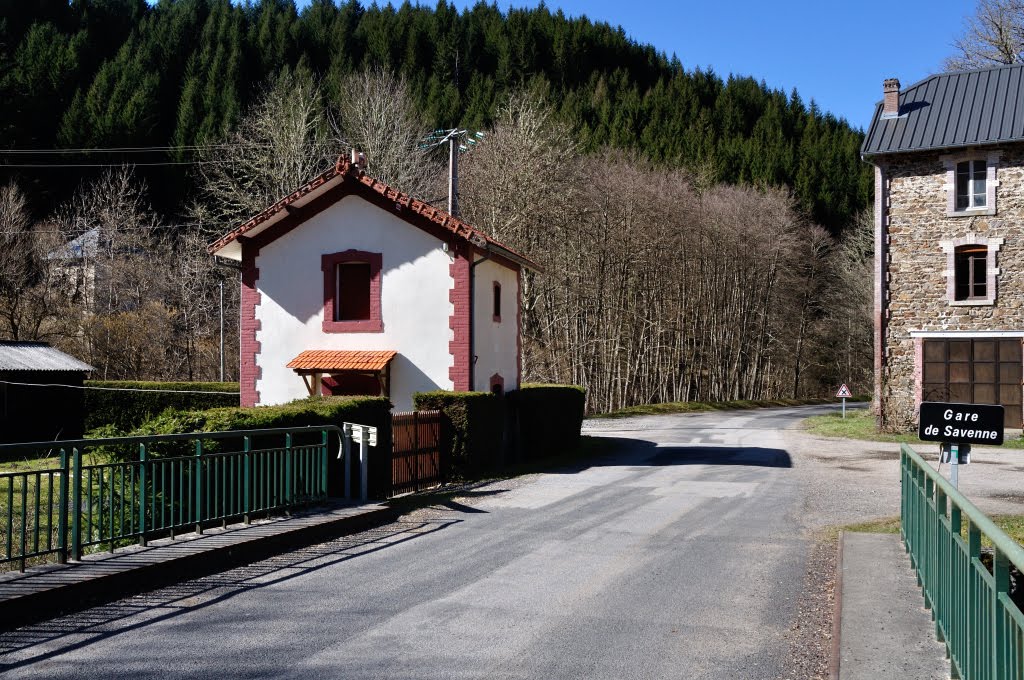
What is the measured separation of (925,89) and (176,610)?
29.3 metres

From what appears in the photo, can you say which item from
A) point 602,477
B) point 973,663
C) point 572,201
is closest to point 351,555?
point 973,663

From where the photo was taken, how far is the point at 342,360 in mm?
20219

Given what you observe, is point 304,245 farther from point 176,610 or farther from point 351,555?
point 176,610

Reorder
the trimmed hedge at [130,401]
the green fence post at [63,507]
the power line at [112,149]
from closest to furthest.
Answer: the green fence post at [63,507], the trimmed hedge at [130,401], the power line at [112,149]

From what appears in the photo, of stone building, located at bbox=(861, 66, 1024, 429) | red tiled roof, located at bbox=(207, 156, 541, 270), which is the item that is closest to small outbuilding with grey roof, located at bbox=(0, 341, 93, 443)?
red tiled roof, located at bbox=(207, 156, 541, 270)

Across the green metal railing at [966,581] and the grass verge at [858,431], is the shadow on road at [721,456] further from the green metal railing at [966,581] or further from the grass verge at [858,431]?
the green metal railing at [966,581]

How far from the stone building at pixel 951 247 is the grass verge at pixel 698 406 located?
15.2 meters

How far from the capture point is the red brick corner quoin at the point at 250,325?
21.6m

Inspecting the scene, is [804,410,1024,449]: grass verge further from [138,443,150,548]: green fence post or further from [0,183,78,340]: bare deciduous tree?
[0,183,78,340]: bare deciduous tree

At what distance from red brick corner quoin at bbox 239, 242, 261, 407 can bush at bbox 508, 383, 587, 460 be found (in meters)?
6.06

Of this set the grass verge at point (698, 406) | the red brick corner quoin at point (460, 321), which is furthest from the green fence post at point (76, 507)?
the grass verge at point (698, 406)

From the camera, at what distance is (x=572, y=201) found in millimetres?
40250

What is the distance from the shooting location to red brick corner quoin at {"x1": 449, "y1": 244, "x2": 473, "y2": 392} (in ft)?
65.5

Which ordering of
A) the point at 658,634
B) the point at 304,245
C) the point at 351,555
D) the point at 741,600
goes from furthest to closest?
1. the point at 304,245
2. the point at 351,555
3. the point at 741,600
4. the point at 658,634
